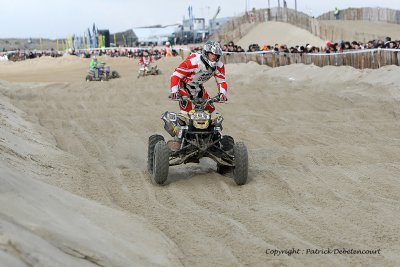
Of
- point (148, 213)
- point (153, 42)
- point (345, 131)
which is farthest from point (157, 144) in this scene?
point (153, 42)

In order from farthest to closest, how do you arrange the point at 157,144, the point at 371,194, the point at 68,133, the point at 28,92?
the point at 28,92 < the point at 68,133 < the point at 157,144 < the point at 371,194

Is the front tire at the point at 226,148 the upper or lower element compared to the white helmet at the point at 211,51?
lower

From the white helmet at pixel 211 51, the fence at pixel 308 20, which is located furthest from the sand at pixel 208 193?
the fence at pixel 308 20

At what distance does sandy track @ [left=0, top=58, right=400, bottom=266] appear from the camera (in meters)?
5.63

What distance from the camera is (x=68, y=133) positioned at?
13.5 metres

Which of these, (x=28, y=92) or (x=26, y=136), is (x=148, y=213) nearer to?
(x=26, y=136)

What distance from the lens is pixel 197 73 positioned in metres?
8.70

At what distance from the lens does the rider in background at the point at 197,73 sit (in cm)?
839

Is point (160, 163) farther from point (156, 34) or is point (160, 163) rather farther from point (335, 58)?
point (156, 34)

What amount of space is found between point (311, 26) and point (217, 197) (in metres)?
38.9

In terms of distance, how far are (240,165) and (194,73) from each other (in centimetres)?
164

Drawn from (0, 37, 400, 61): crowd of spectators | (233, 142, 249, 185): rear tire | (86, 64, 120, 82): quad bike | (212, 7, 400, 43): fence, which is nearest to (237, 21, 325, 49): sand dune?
(212, 7, 400, 43): fence

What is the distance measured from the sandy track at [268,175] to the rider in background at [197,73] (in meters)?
1.19

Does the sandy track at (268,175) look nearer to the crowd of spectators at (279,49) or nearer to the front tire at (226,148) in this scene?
the front tire at (226,148)
